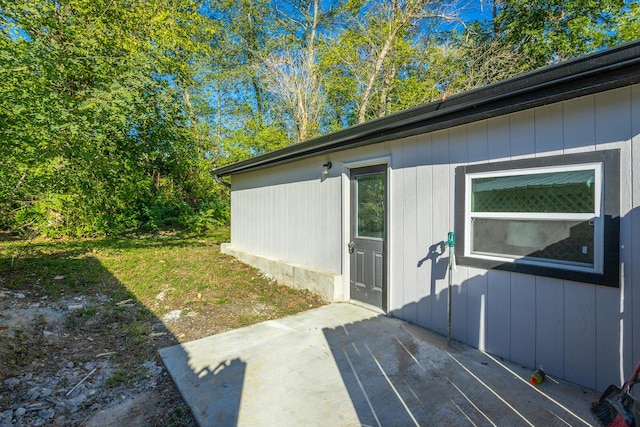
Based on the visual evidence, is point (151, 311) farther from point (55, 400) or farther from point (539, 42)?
point (539, 42)

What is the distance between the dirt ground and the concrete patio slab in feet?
0.88

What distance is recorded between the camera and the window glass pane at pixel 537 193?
2.39m

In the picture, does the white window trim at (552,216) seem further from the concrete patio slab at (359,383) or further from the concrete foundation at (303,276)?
the concrete foundation at (303,276)

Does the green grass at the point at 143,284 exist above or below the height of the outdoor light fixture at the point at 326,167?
below

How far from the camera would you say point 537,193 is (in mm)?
2643

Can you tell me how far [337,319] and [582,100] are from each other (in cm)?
323

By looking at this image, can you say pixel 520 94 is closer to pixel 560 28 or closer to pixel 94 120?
pixel 94 120

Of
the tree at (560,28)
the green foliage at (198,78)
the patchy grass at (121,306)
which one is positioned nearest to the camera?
the patchy grass at (121,306)

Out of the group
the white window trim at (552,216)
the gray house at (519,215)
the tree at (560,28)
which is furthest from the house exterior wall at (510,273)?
the tree at (560,28)

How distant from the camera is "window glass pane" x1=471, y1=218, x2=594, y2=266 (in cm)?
239

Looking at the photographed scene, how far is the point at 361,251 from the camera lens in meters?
4.49

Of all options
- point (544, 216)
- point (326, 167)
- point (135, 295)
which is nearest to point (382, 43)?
point (326, 167)

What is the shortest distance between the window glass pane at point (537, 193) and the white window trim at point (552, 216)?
0.03 m

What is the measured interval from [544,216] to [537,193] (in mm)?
206
